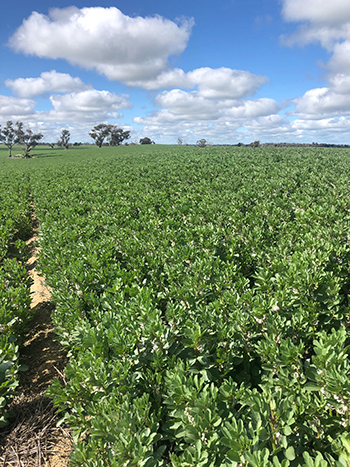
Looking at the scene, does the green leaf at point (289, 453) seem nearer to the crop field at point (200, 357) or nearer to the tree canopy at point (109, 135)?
the crop field at point (200, 357)

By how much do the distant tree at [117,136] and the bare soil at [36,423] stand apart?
14946 cm

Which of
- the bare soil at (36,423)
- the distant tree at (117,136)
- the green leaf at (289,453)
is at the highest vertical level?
the distant tree at (117,136)

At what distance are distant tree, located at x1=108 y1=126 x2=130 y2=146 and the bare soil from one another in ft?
490

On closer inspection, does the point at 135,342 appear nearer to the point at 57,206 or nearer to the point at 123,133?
the point at 57,206

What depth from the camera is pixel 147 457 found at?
218 cm

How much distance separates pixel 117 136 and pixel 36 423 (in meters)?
154

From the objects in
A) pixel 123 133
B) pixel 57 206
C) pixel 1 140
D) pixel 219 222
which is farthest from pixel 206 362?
pixel 123 133

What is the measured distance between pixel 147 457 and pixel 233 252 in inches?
193

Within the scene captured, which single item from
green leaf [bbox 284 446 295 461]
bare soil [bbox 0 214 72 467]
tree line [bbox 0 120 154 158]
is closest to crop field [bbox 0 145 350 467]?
green leaf [bbox 284 446 295 461]

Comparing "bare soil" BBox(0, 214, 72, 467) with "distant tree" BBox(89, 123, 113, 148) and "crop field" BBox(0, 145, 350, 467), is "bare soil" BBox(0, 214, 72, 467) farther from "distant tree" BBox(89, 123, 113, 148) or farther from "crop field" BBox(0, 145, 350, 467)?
"distant tree" BBox(89, 123, 113, 148)

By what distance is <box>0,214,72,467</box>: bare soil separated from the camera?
3299 mm

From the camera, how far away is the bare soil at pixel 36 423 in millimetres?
3299

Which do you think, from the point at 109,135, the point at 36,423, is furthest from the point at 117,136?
the point at 36,423

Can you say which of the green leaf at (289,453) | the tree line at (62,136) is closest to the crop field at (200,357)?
the green leaf at (289,453)
